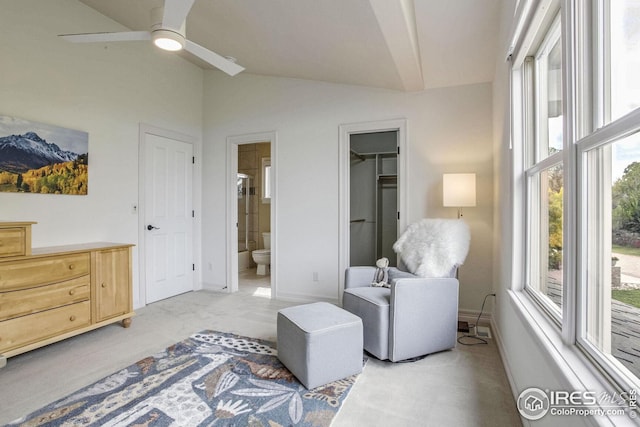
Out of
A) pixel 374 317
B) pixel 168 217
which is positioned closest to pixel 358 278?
pixel 374 317

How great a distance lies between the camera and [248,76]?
425cm

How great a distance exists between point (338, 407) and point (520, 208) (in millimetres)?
1650

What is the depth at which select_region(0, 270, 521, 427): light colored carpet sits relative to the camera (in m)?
1.76

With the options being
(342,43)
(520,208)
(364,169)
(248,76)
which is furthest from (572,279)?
(248,76)

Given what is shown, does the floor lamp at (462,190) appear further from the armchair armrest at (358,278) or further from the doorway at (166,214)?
the doorway at (166,214)

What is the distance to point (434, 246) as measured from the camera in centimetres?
273

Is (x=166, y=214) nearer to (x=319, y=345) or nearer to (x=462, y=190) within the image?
(x=319, y=345)

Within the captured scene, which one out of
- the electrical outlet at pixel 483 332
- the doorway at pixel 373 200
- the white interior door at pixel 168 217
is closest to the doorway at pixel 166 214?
the white interior door at pixel 168 217

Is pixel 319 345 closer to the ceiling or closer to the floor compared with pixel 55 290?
closer to the floor

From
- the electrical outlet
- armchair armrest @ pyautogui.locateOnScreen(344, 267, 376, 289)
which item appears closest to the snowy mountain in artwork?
armchair armrest @ pyautogui.locateOnScreen(344, 267, 376, 289)

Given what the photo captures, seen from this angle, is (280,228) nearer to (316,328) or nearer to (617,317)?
(316,328)

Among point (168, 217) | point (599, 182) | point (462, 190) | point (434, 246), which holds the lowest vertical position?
point (434, 246)

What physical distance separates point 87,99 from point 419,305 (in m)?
3.70

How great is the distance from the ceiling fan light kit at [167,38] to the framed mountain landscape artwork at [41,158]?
65.4 inches
